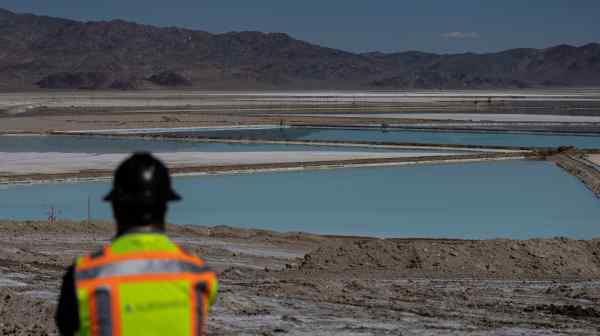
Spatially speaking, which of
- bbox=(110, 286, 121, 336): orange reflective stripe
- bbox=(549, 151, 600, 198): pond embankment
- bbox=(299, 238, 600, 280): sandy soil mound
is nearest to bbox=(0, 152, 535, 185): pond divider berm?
bbox=(549, 151, 600, 198): pond embankment

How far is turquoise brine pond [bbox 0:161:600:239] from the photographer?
15.7 m

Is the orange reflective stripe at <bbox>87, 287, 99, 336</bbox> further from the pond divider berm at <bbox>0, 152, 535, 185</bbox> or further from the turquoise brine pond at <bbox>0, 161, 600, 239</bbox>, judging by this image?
the pond divider berm at <bbox>0, 152, 535, 185</bbox>

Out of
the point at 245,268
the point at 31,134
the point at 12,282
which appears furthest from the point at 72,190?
the point at 31,134

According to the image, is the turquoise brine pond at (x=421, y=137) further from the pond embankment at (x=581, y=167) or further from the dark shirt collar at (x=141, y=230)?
the dark shirt collar at (x=141, y=230)

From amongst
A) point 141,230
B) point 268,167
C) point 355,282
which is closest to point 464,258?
point 355,282

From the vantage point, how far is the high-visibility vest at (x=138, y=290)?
232 cm

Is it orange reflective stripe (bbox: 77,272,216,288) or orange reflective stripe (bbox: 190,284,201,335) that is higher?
orange reflective stripe (bbox: 77,272,216,288)

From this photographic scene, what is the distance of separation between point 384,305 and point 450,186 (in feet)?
42.8

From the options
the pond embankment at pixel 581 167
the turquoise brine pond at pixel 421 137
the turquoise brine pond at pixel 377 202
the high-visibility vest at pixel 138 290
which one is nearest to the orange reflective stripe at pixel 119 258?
the high-visibility vest at pixel 138 290

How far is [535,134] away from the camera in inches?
1502

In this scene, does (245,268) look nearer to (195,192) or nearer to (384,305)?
(384,305)

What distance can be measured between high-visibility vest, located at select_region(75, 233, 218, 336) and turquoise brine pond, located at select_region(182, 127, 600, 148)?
30379 mm

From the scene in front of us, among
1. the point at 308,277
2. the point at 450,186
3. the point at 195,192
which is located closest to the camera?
the point at 308,277

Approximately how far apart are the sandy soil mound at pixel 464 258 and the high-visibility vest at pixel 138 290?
8.51m
